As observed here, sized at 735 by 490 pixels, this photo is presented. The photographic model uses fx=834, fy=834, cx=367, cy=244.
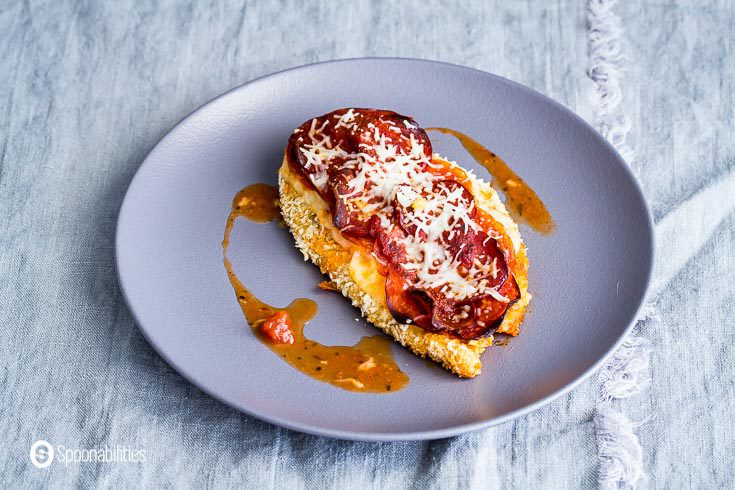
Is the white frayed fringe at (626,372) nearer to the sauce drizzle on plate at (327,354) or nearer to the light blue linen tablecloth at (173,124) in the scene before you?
the light blue linen tablecloth at (173,124)

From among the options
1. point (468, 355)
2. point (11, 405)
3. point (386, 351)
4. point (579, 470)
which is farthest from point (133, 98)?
point (579, 470)

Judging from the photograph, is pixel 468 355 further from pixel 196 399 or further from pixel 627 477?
pixel 196 399

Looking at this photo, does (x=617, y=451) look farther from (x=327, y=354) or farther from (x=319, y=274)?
(x=319, y=274)

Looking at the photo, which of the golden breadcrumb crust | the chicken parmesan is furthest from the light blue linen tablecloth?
the chicken parmesan

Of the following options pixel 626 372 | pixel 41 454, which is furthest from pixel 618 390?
pixel 41 454

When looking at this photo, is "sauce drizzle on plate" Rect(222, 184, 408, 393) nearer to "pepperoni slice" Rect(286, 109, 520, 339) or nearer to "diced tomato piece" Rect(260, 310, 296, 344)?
"diced tomato piece" Rect(260, 310, 296, 344)
